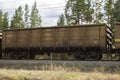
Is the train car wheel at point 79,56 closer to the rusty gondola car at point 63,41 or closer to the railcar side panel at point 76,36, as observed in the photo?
the rusty gondola car at point 63,41

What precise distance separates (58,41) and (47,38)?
1.30m

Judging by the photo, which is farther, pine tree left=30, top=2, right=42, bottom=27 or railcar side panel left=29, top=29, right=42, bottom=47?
pine tree left=30, top=2, right=42, bottom=27

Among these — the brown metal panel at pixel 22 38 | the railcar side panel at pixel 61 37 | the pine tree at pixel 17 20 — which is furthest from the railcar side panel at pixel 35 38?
the pine tree at pixel 17 20

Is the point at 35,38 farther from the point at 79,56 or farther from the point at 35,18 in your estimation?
the point at 35,18

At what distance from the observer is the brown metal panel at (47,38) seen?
91.2 feet

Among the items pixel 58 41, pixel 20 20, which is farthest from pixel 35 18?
pixel 58 41

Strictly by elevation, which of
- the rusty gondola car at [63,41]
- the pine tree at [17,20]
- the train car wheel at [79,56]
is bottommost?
the train car wheel at [79,56]

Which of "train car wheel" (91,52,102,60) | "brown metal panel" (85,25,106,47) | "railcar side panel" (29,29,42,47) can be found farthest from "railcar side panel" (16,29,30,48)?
"train car wheel" (91,52,102,60)

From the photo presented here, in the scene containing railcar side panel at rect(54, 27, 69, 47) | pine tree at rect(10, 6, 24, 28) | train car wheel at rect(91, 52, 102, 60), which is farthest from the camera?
pine tree at rect(10, 6, 24, 28)

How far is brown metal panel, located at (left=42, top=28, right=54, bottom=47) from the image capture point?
91.2 feet

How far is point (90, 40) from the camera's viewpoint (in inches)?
1009

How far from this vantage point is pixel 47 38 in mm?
28141

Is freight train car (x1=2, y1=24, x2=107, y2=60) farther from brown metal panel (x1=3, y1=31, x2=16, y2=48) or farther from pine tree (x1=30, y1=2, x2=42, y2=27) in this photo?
pine tree (x1=30, y1=2, x2=42, y2=27)

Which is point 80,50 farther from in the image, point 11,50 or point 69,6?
point 69,6
